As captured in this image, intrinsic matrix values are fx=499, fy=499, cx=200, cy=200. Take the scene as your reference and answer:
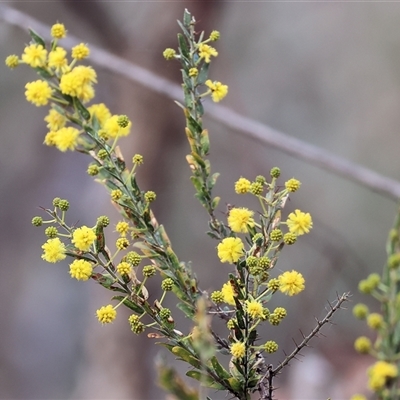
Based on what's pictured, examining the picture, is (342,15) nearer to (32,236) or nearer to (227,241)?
(32,236)

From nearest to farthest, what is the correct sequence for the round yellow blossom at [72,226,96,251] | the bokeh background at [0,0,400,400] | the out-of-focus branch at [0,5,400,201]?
the round yellow blossom at [72,226,96,251] → the out-of-focus branch at [0,5,400,201] → the bokeh background at [0,0,400,400]

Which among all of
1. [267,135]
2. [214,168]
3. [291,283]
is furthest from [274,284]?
[214,168]

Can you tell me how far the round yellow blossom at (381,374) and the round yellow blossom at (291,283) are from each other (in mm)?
78

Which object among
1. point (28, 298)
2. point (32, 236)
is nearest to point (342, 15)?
point (32, 236)

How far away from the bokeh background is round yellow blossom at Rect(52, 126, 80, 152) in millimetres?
1103

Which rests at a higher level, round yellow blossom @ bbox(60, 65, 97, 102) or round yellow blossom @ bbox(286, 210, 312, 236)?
round yellow blossom @ bbox(60, 65, 97, 102)

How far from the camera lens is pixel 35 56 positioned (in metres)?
0.31

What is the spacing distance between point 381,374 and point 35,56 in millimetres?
258

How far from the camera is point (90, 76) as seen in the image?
311 millimetres

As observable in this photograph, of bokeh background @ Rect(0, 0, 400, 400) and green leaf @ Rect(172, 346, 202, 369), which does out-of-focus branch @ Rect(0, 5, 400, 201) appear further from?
green leaf @ Rect(172, 346, 202, 369)

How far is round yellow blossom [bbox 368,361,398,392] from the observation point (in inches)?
7.5

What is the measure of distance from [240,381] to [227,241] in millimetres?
84

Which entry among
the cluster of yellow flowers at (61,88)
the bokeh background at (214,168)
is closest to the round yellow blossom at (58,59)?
the cluster of yellow flowers at (61,88)

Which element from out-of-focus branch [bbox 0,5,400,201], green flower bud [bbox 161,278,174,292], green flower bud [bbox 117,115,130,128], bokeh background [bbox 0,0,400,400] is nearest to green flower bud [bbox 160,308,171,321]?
green flower bud [bbox 161,278,174,292]
